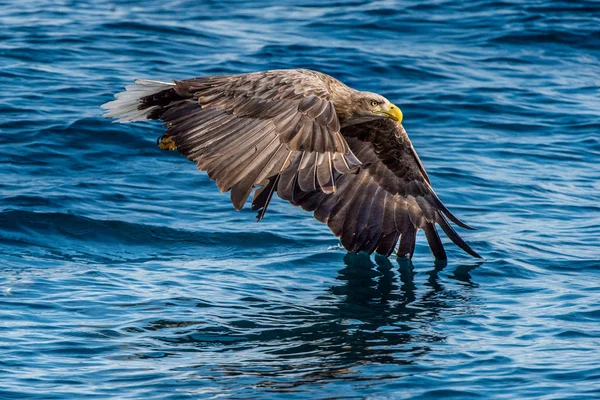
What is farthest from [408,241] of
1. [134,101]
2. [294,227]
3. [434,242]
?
[134,101]

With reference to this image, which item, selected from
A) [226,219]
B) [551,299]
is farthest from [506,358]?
[226,219]

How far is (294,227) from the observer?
360 inches

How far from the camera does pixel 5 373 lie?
19.0 ft

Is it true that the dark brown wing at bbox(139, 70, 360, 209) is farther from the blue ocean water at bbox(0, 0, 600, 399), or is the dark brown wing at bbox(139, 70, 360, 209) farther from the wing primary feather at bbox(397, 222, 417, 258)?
the wing primary feather at bbox(397, 222, 417, 258)

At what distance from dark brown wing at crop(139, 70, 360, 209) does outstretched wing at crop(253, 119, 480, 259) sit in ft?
3.56

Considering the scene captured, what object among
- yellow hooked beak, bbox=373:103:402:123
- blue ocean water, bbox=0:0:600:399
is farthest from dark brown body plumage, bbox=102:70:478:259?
blue ocean water, bbox=0:0:600:399

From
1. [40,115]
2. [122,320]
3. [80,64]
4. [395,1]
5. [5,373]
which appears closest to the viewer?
[5,373]

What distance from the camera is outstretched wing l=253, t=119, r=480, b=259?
8.13 m

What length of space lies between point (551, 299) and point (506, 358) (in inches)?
52.0

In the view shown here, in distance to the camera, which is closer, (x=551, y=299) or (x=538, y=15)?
(x=551, y=299)

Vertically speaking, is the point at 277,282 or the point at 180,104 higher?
the point at 180,104

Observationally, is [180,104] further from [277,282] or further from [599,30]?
[599,30]

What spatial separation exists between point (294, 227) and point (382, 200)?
3.50ft

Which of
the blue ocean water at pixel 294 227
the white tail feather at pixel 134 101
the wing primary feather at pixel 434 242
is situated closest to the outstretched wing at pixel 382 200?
the wing primary feather at pixel 434 242
